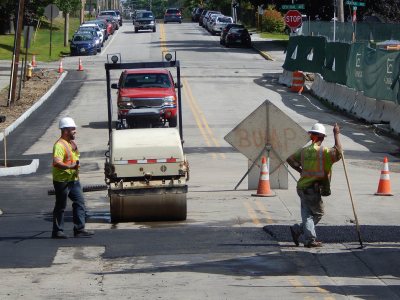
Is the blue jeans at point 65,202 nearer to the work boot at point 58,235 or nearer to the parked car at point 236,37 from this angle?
the work boot at point 58,235

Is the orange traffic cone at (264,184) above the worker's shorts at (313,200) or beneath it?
beneath

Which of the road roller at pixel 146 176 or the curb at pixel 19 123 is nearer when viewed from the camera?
the road roller at pixel 146 176

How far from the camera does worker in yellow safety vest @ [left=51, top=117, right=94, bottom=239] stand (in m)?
15.4

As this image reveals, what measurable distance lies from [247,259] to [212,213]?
4.65 m

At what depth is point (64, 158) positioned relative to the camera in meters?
15.4

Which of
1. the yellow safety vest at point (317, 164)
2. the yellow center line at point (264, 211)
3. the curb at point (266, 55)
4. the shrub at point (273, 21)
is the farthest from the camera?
the shrub at point (273, 21)

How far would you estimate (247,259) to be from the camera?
13562mm

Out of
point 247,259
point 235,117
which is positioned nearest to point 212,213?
point 247,259

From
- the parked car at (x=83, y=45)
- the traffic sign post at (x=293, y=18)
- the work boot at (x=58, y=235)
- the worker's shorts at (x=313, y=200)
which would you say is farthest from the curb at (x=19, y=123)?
the parked car at (x=83, y=45)

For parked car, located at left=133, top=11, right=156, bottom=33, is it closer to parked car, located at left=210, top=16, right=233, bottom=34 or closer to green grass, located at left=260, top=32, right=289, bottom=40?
parked car, located at left=210, top=16, right=233, bottom=34

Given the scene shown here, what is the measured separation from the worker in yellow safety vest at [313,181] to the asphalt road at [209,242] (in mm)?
271

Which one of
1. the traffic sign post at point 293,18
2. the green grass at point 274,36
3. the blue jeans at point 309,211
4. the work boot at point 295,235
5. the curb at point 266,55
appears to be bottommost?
the green grass at point 274,36

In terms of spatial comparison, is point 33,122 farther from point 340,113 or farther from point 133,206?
point 133,206

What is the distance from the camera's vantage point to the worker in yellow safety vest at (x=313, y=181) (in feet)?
46.8
